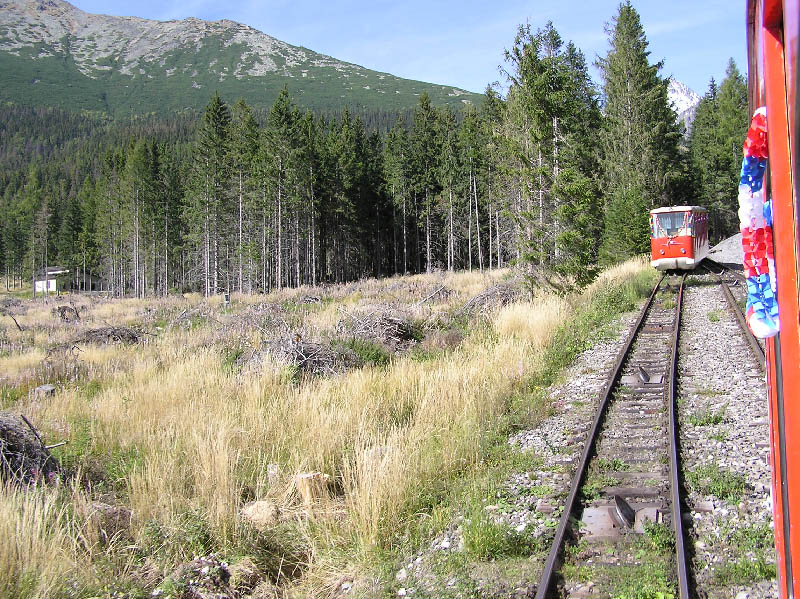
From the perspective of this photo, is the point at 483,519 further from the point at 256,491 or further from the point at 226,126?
the point at 226,126

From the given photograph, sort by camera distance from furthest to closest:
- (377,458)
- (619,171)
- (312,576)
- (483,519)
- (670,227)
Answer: (619,171), (670,227), (377,458), (483,519), (312,576)

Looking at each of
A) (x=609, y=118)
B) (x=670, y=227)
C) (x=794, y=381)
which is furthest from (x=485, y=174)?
(x=794, y=381)

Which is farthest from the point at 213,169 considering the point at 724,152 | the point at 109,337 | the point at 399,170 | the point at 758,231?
the point at 758,231

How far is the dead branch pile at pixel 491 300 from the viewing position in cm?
1585

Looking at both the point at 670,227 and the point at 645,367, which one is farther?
the point at 670,227

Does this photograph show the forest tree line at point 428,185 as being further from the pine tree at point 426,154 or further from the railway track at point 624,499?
the railway track at point 624,499

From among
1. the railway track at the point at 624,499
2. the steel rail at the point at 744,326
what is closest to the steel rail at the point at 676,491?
the railway track at the point at 624,499

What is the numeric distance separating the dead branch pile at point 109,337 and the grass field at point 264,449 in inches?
72.7

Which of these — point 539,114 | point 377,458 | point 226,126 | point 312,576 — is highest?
point 226,126

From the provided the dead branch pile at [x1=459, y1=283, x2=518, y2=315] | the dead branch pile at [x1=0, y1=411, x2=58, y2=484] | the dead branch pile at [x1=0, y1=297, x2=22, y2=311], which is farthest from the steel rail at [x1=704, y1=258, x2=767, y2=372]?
the dead branch pile at [x1=0, y1=297, x2=22, y2=311]

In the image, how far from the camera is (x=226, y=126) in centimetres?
4303

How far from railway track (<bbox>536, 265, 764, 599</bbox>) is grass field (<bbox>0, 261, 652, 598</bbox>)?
98 cm

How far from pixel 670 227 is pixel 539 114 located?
8.65 metres

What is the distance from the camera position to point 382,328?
12.4m
